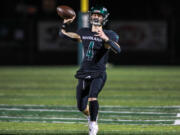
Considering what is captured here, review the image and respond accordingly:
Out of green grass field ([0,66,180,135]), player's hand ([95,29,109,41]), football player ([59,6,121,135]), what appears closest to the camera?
player's hand ([95,29,109,41])

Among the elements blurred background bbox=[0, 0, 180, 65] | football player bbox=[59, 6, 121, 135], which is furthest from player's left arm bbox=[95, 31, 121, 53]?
blurred background bbox=[0, 0, 180, 65]

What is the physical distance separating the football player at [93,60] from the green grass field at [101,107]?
483mm

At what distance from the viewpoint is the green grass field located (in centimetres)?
743

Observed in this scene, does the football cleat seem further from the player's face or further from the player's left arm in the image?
the player's face

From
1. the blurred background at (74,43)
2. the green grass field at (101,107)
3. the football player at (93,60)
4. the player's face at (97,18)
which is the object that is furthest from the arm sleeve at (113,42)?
the blurred background at (74,43)

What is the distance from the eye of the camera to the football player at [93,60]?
22.0 feet

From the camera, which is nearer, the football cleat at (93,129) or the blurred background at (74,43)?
the football cleat at (93,129)

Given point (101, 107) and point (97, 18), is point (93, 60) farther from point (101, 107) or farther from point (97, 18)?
point (101, 107)

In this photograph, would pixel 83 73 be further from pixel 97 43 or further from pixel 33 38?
pixel 33 38

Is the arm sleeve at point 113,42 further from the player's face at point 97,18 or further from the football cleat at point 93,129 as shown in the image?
the football cleat at point 93,129

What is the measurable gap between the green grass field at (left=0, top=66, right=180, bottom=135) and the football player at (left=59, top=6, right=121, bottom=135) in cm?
48

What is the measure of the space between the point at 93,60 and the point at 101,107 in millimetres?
2868

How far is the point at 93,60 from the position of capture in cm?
688

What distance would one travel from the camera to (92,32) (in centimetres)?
691
